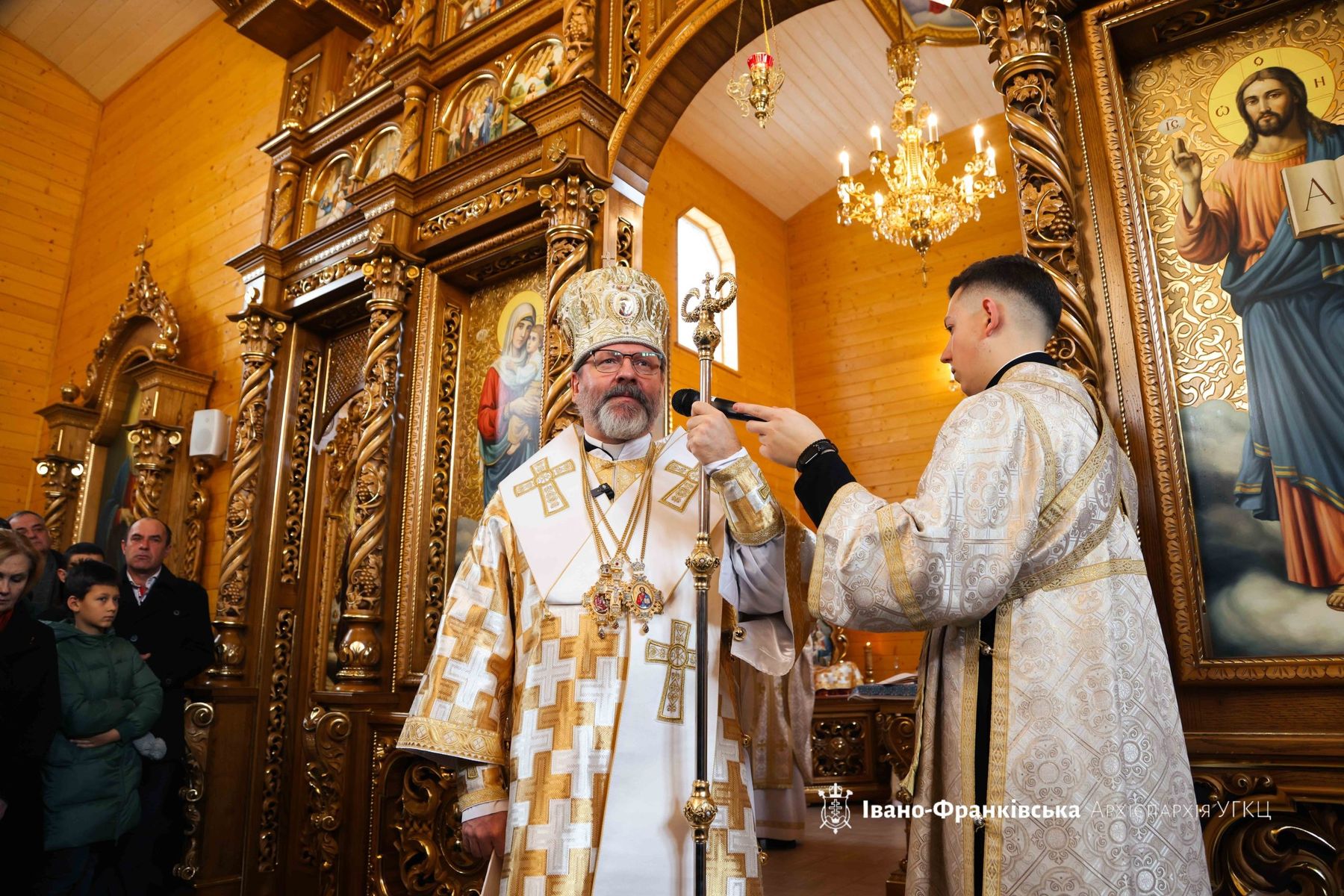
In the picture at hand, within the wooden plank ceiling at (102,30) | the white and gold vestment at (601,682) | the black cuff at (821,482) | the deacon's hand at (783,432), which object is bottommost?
the white and gold vestment at (601,682)

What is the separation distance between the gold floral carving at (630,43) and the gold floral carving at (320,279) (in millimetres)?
1927

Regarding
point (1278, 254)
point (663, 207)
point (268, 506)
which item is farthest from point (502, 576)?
point (663, 207)

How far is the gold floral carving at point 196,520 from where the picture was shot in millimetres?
6082

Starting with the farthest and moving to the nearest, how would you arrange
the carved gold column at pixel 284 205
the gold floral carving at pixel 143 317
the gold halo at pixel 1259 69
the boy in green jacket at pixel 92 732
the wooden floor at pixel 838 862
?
the gold floral carving at pixel 143 317 → the carved gold column at pixel 284 205 → the wooden floor at pixel 838 862 → the boy in green jacket at pixel 92 732 → the gold halo at pixel 1259 69

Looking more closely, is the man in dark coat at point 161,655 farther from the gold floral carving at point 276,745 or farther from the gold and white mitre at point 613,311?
the gold and white mitre at point 613,311

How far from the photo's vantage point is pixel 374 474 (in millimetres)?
4660

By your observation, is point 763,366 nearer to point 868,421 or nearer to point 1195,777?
point 868,421

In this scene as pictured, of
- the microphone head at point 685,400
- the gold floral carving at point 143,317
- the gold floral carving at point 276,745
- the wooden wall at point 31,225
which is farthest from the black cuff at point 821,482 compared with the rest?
the wooden wall at point 31,225

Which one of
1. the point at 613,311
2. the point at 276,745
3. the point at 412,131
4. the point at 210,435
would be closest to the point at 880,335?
the point at 412,131

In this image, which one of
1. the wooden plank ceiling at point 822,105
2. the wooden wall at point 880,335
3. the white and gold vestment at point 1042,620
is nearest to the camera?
the white and gold vestment at point 1042,620

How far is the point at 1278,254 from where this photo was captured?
252 cm

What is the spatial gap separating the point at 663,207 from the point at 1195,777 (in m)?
8.54

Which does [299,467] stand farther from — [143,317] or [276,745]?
[143,317]

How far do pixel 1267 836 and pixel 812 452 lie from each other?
1.62 metres
